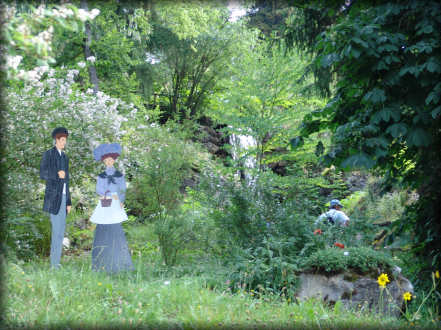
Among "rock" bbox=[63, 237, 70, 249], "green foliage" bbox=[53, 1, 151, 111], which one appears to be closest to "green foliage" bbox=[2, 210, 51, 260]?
"rock" bbox=[63, 237, 70, 249]

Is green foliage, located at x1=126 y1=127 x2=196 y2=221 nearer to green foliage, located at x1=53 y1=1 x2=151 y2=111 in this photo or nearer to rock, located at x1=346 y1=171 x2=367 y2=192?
green foliage, located at x1=53 y1=1 x2=151 y2=111

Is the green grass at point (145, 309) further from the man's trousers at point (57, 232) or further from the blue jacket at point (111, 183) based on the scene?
the blue jacket at point (111, 183)

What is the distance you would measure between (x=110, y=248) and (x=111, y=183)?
2.97ft

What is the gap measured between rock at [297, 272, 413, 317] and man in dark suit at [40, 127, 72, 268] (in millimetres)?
3248

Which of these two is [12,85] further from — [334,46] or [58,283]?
[334,46]

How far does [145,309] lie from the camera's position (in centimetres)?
324

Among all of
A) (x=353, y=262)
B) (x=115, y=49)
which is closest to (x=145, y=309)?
(x=353, y=262)

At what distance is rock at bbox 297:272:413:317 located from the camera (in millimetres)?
4172

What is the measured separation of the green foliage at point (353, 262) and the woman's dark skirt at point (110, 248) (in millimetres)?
2578

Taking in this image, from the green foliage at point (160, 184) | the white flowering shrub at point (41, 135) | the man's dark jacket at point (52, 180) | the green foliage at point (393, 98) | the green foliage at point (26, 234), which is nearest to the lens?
the green foliage at point (393, 98)

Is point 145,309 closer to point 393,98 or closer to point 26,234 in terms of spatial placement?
point 393,98

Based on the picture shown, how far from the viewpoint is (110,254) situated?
5.31m

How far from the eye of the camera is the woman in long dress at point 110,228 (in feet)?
17.3

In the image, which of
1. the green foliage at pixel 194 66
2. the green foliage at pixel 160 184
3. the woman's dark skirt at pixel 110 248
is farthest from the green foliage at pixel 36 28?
the green foliage at pixel 194 66
